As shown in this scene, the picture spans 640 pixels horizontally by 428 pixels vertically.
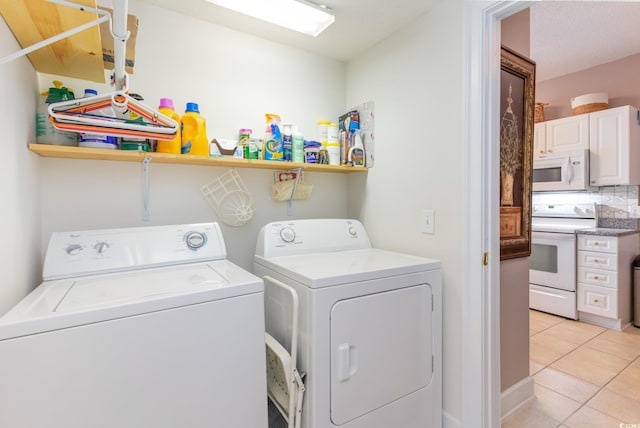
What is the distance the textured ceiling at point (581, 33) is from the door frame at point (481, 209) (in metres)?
1.21

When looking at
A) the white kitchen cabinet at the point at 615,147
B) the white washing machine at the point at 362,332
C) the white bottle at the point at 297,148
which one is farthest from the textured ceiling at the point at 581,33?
the white washing machine at the point at 362,332

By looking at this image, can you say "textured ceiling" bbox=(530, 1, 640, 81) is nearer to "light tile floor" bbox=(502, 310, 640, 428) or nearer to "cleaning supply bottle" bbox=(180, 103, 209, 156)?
"cleaning supply bottle" bbox=(180, 103, 209, 156)

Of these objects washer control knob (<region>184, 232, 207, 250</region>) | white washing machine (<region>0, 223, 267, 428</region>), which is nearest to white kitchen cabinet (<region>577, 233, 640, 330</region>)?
white washing machine (<region>0, 223, 267, 428</region>)

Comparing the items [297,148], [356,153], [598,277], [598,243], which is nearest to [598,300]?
[598,277]

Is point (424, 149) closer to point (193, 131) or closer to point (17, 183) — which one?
point (193, 131)

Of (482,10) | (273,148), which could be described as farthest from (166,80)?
(482,10)

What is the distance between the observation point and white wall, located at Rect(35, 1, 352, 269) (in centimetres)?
151

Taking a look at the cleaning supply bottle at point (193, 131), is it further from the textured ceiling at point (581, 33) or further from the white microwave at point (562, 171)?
the white microwave at point (562, 171)

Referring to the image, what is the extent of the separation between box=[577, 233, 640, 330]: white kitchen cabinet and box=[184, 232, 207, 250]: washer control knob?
339cm

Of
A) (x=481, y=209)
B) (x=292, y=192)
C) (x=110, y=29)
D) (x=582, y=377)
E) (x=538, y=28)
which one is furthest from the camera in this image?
(x=538, y=28)

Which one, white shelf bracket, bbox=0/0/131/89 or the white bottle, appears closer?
white shelf bracket, bbox=0/0/131/89

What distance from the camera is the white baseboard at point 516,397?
1.81 m

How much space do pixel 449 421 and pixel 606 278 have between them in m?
2.38

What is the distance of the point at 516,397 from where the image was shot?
188 centimetres
